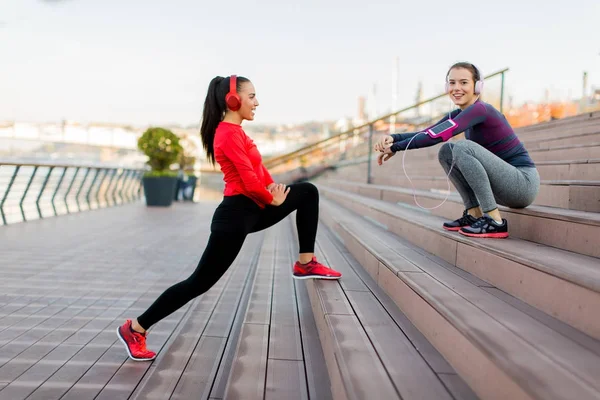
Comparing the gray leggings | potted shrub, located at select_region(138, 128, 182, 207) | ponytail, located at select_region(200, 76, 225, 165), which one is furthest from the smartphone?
potted shrub, located at select_region(138, 128, 182, 207)

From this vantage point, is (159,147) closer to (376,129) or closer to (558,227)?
(376,129)

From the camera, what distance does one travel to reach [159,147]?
11938 mm

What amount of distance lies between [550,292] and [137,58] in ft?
59.5

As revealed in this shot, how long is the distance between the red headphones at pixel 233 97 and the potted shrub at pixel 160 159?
9971mm

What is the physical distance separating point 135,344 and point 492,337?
1651 mm

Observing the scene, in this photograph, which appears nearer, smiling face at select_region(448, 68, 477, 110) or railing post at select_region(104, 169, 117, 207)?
smiling face at select_region(448, 68, 477, 110)

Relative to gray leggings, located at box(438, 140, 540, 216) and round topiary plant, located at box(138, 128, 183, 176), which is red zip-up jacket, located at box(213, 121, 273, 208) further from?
round topiary plant, located at box(138, 128, 183, 176)

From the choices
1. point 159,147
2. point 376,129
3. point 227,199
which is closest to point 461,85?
point 227,199

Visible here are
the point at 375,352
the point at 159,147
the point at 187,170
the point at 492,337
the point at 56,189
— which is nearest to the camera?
the point at 492,337

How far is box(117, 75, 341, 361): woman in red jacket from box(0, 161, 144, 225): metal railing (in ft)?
22.0

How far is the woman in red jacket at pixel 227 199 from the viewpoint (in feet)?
7.57

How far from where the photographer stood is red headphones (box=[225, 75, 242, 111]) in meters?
2.38

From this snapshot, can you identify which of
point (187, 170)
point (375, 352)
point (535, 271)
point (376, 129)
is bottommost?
point (375, 352)

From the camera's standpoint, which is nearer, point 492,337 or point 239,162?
point 492,337
